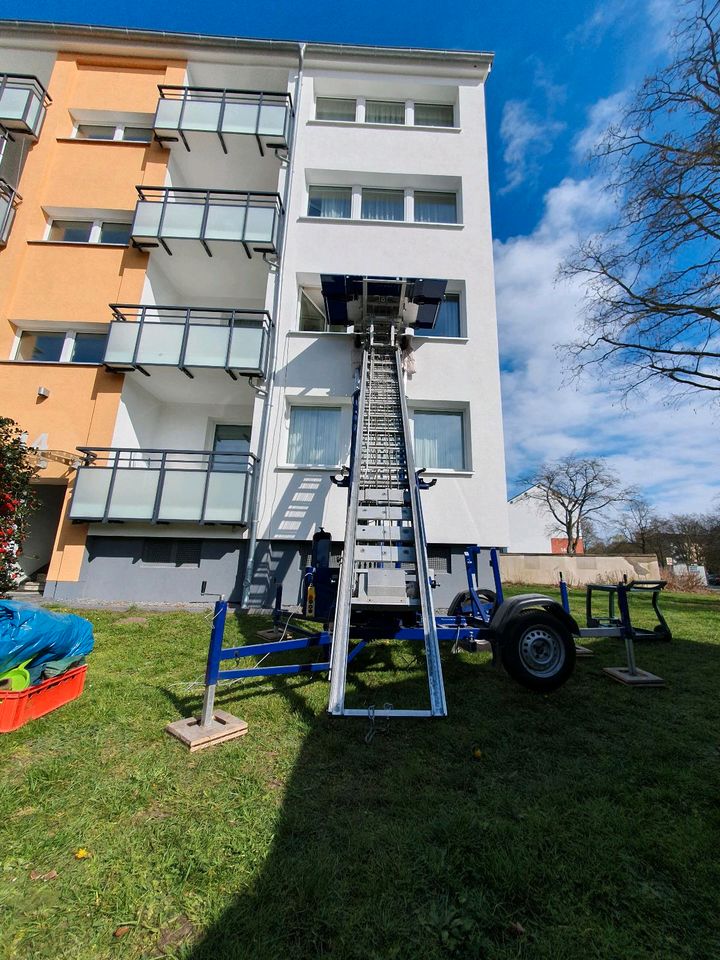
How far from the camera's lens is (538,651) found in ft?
15.5

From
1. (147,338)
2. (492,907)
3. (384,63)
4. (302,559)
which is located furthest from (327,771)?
(384,63)

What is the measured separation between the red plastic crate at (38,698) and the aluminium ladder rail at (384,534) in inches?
118

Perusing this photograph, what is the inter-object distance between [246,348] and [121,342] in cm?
346

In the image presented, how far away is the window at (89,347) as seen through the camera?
1147 cm

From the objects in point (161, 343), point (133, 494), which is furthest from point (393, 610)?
point (161, 343)

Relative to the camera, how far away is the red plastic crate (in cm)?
365

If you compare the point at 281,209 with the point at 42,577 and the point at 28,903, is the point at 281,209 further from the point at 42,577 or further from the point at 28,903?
the point at 28,903

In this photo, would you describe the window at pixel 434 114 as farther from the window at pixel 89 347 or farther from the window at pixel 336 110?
the window at pixel 89 347

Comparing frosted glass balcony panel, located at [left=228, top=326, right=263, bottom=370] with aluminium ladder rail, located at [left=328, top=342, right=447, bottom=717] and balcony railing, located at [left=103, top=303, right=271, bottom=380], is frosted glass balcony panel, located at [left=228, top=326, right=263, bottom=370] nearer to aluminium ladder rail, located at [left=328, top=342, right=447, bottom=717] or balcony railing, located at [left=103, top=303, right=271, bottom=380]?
balcony railing, located at [left=103, top=303, right=271, bottom=380]

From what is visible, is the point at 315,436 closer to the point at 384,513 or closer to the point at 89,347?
the point at 384,513

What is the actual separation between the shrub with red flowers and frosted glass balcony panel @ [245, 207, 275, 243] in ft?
27.1

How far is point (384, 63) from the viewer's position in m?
13.4

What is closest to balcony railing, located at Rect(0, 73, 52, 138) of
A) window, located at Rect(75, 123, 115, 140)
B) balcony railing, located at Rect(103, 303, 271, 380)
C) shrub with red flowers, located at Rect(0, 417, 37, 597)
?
window, located at Rect(75, 123, 115, 140)

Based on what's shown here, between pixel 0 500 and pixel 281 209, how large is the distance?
11071mm
